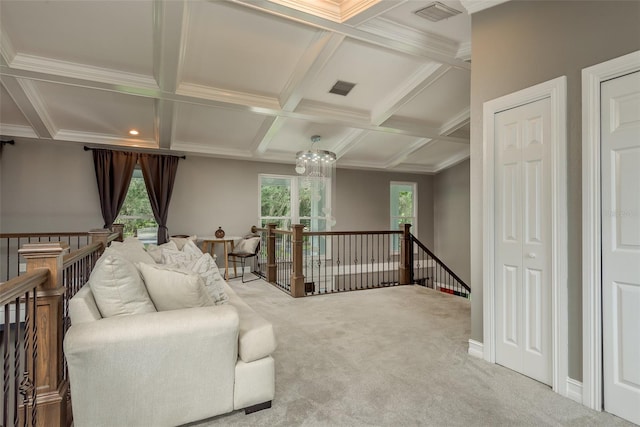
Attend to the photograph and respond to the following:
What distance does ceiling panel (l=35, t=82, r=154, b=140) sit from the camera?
4.05 meters

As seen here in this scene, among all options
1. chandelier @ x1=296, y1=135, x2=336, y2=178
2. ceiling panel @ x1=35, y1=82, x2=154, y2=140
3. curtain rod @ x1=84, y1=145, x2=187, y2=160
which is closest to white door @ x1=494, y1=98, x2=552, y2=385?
chandelier @ x1=296, y1=135, x2=336, y2=178

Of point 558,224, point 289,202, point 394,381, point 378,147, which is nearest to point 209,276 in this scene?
point 394,381

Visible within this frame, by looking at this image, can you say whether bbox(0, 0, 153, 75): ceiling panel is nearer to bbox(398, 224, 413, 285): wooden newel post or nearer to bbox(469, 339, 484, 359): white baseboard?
bbox(469, 339, 484, 359): white baseboard

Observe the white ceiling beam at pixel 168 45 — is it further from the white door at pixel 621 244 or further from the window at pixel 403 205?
the window at pixel 403 205

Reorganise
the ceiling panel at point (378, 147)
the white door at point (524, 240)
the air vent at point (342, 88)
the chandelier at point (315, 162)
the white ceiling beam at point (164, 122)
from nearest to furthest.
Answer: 1. the white door at point (524, 240)
2. the white ceiling beam at point (164, 122)
3. the air vent at point (342, 88)
4. the chandelier at point (315, 162)
5. the ceiling panel at point (378, 147)

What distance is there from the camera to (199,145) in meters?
5.89

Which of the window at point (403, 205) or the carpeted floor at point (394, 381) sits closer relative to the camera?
the carpeted floor at point (394, 381)

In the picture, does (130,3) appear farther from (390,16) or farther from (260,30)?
(390,16)

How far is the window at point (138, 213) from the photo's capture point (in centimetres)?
598

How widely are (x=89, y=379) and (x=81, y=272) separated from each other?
54.7 inches

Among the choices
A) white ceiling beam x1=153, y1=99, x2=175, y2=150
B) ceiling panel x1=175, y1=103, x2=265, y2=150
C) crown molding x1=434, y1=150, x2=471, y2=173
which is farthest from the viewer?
crown molding x1=434, y1=150, x2=471, y2=173

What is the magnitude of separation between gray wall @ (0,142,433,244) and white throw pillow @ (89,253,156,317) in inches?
186

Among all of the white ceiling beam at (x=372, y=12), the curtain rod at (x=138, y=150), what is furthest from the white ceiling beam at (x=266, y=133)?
the white ceiling beam at (x=372, y=12)

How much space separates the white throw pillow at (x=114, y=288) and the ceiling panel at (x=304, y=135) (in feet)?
13.3
